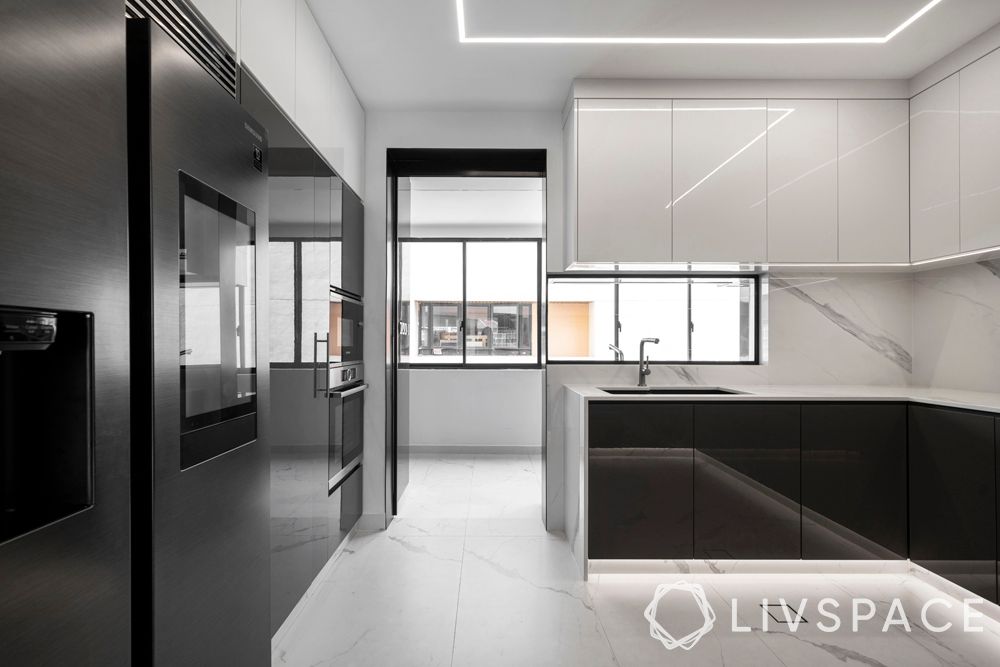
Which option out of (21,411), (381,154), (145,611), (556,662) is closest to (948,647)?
(556,662)

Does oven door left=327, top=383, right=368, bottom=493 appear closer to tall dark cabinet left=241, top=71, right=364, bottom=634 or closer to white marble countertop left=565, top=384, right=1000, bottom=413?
tall dark cabinet left=241, top=71, right=364, bottom=634

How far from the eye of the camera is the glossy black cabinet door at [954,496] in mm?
2133

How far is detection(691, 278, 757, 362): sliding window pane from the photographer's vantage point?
3.34 m

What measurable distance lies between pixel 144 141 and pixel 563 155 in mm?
2721

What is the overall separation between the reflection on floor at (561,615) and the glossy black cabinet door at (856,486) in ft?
0.60

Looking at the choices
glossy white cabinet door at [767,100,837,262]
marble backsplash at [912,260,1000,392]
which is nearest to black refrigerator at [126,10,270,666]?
glossy white cabinet door at [767,100,837,262]

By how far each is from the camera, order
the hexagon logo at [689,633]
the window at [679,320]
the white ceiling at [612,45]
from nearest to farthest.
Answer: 1. the hexagon logo at [689,633]
2. the white ceiling at [612,45]
3. the window at [679,320]

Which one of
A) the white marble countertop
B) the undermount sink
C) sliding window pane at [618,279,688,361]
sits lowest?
the undermount sink

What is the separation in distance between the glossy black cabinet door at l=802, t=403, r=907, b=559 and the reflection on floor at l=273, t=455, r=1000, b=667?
0.18m

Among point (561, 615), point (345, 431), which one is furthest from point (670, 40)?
point (561, 615)

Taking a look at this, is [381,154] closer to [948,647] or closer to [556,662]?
[556,662]

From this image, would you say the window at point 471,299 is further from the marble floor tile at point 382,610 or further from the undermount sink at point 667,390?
the marble floor tile at point 382,610

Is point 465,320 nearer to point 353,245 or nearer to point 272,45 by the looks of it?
point 353,245

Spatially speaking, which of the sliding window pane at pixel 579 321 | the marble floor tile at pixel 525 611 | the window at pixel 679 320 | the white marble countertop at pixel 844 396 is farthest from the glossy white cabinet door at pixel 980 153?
the marble floor tile at pixel 525 611
